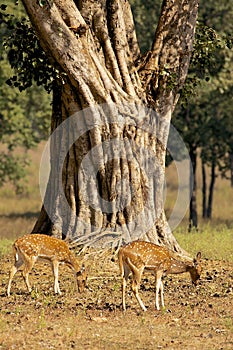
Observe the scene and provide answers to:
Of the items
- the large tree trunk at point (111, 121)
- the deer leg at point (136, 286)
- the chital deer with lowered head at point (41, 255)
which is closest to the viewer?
the deer leg at point (136, 286)

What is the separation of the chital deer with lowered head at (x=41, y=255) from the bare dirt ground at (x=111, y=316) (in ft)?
1.00

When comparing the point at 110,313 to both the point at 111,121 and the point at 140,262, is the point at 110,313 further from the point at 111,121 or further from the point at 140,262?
the point at 111,121

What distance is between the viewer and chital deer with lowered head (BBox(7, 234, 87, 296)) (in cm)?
1448

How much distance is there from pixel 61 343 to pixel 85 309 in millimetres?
2051

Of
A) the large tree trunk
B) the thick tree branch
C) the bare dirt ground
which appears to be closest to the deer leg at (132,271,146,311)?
the bare dirt ground

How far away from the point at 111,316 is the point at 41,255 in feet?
7.33

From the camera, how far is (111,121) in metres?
18.0

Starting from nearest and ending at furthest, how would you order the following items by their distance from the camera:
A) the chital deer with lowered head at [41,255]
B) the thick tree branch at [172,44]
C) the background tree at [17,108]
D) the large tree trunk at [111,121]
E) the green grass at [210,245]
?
the chital deer with lowered head at [41,255] < the large tree trunk at [111,121] < the thick tree branch at [172,44] < the green grass at [210,245] < the background tree at [17,108]

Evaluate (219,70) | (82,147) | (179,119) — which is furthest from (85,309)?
(179,119)

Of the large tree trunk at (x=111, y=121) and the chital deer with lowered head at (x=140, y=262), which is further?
the large tree trunk at (x=111, y=121)

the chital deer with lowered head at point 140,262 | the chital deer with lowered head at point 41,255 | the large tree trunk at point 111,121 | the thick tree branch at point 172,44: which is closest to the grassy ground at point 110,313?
the chital deer with lowered head at point 41,255

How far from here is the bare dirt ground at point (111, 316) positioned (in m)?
11.5

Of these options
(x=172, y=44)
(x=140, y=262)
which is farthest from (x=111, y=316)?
(x=172, y=44)

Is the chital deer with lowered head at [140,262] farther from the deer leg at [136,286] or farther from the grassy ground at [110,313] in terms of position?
the grassy ground at [110,313]
